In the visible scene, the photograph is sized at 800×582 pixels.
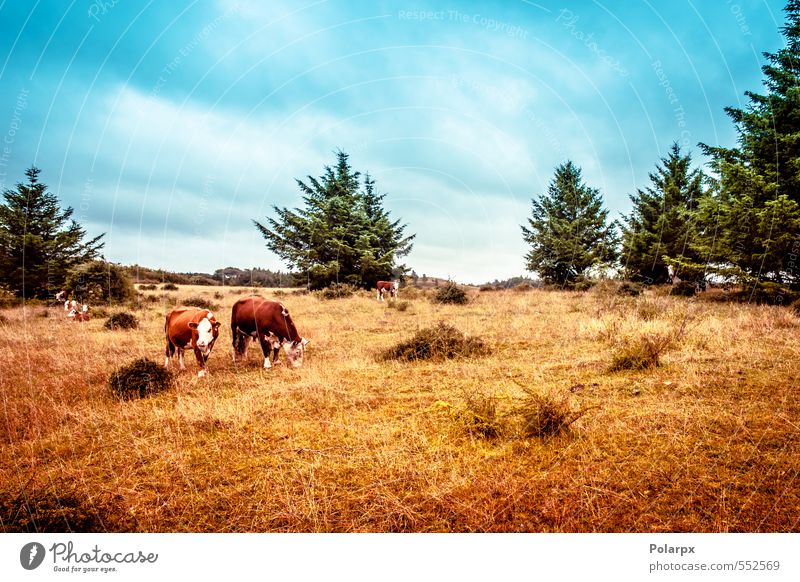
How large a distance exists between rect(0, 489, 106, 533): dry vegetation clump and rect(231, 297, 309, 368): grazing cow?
490 centimetres

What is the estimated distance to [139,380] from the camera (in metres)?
6.23

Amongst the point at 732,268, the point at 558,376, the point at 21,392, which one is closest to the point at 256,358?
the point at 21,392

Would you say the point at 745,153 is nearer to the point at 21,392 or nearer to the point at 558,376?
the point at 558,376

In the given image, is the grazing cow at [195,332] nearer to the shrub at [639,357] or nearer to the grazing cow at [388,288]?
the shrub at [639,357]

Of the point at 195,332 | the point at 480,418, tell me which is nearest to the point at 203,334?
the point at 195,332

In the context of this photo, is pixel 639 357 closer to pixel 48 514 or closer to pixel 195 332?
pixel 48 514

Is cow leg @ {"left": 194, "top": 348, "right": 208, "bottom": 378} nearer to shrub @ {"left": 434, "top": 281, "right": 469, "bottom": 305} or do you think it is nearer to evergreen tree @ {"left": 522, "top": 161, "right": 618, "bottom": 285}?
shrub @ {"left": 434, "top": 281, "right": 469, "bottom": 305}

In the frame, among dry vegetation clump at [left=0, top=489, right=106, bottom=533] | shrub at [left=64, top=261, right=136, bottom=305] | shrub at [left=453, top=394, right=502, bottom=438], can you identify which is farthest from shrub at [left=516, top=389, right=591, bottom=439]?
shrub at [left=64, top=261, right=136, bottom=305]

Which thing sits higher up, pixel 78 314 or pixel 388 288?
pixel 388 288

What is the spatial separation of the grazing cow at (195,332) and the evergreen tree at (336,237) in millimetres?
17295

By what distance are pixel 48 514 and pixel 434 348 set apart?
21.1 ft

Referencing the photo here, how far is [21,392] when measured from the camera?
6.22m

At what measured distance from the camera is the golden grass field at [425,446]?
109 inches
